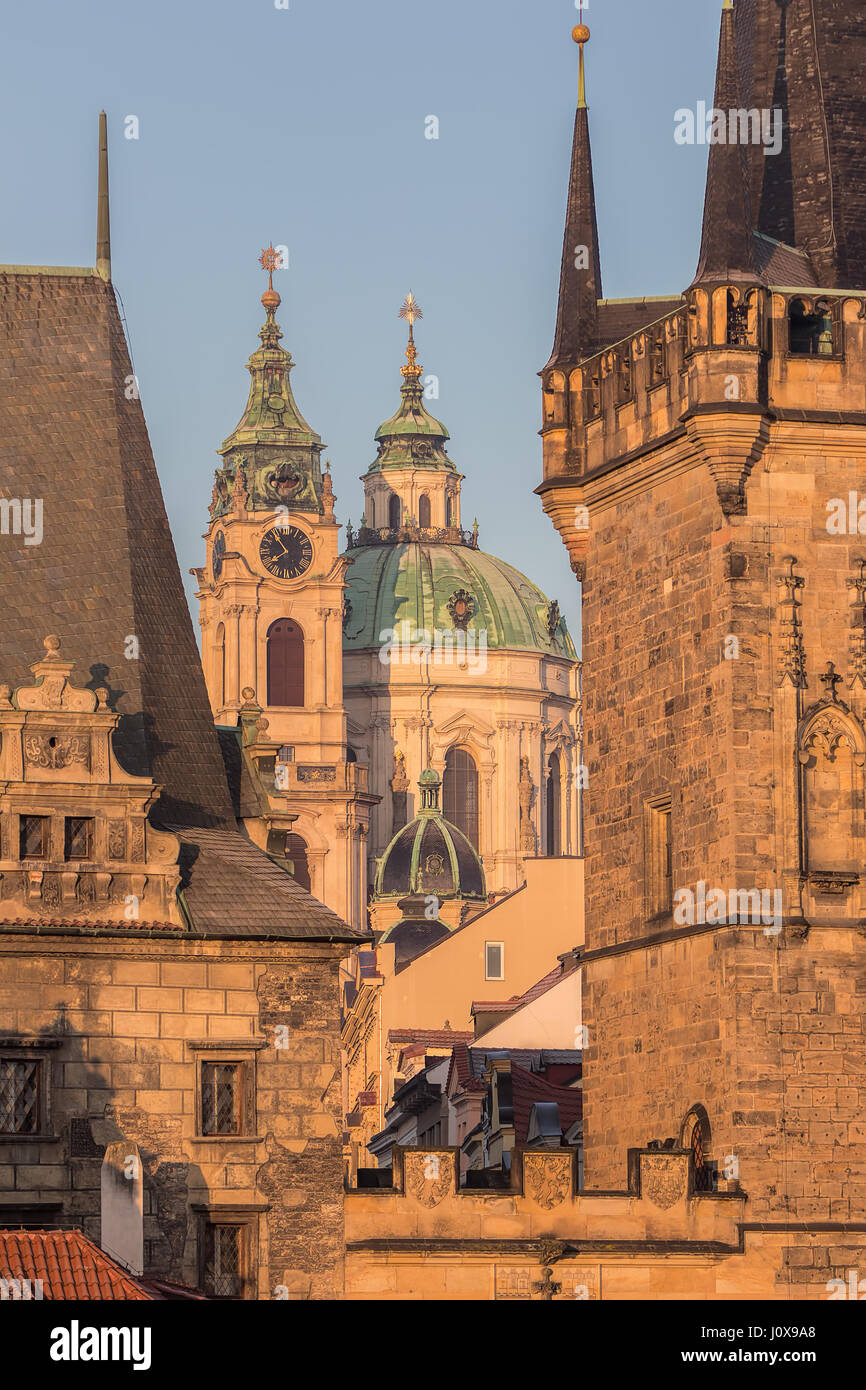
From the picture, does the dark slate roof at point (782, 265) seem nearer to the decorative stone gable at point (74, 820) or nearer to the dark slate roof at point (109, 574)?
the dark slate roof at point (109, 574)

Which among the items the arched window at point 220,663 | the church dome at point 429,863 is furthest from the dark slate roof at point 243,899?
the arched window at point 220,663

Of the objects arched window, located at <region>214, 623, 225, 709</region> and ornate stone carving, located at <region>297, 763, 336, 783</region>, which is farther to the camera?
arched window, located at <region>214, 623, 225, 709</region>

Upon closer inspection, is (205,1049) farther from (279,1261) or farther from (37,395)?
(37,395)

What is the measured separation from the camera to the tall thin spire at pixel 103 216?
6203 cm

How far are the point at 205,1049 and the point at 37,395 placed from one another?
10612 mm

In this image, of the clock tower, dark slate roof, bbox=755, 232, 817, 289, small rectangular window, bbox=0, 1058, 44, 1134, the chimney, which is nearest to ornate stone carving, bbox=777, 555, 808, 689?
dark slate roof, bbox=755, 232, 817, 289

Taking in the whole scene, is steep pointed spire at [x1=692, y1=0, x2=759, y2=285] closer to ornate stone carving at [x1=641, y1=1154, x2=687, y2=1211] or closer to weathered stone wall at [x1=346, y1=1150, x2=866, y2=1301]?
ornate stone carving at [x1=641, y1=1154, x2=687, y2=1211]

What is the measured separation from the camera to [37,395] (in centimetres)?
6038

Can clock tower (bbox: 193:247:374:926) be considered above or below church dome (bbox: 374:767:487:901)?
above

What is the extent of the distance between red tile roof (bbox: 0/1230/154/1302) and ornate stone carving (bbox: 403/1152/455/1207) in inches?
379

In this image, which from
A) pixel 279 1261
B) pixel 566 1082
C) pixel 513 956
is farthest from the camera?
pixel 513 956

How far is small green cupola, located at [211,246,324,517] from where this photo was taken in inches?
7495

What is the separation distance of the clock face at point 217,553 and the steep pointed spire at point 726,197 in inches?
5057

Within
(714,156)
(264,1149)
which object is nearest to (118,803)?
(264,1149)
